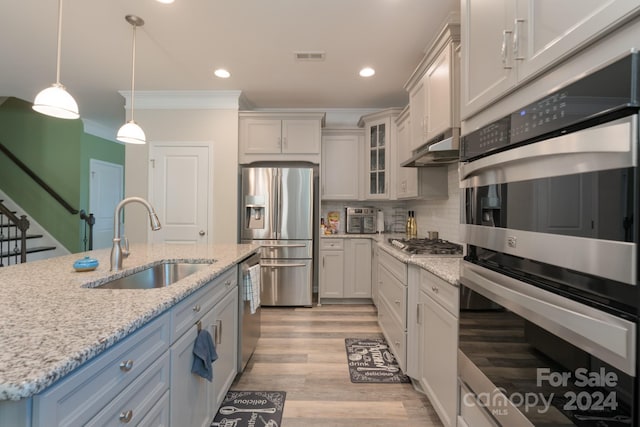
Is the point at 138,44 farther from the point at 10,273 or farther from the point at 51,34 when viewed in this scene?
the point at 10,273

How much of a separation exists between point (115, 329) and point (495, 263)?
1253mm

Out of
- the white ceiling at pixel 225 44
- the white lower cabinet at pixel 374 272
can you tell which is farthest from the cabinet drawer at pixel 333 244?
the white ceiling at pixel 225 44

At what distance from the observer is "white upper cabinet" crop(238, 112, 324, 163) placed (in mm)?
3908

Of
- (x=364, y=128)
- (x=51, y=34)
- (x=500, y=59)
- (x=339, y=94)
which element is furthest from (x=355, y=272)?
(x=51, y=34)

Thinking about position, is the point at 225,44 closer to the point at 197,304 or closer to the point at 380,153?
the point at 380,153

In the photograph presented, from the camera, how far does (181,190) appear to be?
3877 millimetres

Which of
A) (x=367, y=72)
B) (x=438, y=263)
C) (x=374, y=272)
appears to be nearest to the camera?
(x=438, y=263)

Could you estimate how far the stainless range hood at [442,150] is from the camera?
6.62ft

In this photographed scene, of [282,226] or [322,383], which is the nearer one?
[322,383]

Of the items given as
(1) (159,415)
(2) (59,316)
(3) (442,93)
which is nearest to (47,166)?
(2) (59,316)

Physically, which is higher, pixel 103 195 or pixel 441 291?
pixel 103 195

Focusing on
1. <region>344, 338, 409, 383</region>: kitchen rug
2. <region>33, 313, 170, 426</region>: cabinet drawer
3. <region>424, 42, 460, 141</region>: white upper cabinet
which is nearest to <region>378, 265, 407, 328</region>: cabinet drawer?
<region>344, 338, 409, 383</region>: kitchen rug

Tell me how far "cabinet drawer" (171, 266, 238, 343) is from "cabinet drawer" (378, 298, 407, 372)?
4.21 feet

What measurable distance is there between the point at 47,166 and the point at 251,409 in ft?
18.1
